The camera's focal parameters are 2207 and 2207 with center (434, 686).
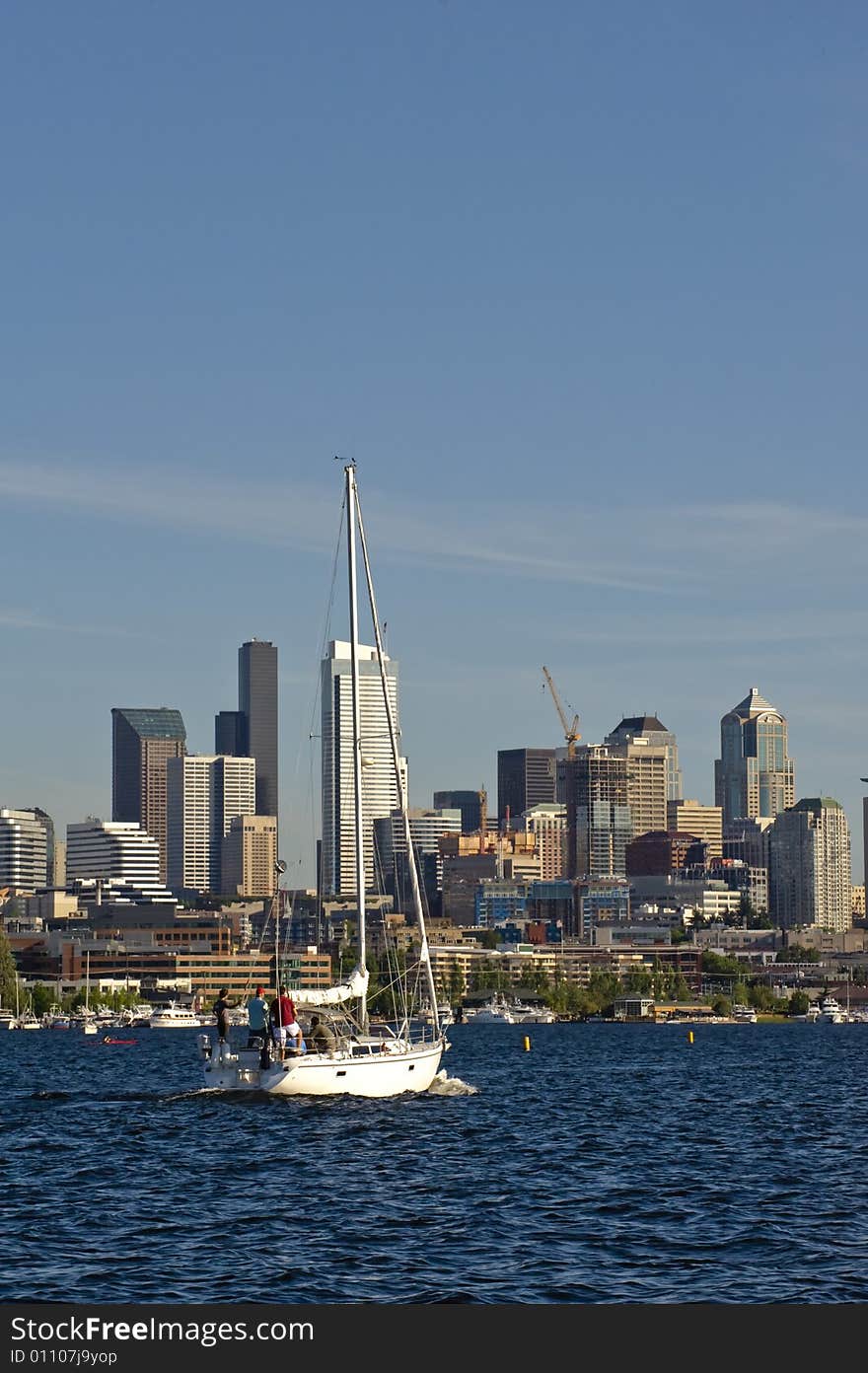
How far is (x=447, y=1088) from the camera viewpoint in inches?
3684

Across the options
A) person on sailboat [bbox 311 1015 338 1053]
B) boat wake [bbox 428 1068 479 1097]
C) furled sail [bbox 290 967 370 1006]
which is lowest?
boat wake [bbox 428 1068 479 1097]

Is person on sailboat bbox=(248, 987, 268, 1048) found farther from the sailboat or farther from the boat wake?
the boat wake

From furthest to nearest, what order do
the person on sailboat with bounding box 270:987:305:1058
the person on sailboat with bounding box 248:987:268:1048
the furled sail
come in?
the furled sail < the person on sailboat with bounding box 248:987:268:1048 < the person on sailboat with bounding box 270:987:305:1058

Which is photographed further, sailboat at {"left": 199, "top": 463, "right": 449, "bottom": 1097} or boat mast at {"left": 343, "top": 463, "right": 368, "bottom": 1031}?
boat mast at {"left": 343, "top": 463, "right": 368, "bottom": 1031}

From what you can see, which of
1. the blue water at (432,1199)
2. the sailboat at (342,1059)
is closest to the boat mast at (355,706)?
the sailboat at (342,1059)

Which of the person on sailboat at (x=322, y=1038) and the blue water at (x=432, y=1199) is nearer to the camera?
the blue water at (x=432, y=1199)

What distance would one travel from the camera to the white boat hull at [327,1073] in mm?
82188

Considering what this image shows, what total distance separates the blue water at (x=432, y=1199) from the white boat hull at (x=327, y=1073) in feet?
2.19

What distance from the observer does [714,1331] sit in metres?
28.6

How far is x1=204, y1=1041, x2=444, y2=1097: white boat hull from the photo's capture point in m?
82.2

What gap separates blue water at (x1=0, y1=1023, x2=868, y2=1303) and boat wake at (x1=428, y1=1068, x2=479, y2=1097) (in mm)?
197

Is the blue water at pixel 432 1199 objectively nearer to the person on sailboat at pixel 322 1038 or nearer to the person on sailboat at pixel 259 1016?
the person on sailboat at pixel 322 1038

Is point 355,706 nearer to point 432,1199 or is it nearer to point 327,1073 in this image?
point 327,1073

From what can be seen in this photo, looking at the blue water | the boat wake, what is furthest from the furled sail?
the blue water
